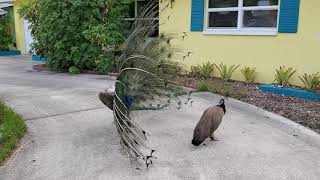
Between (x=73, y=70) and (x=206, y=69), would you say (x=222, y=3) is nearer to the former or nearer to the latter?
(x=206, y=69)

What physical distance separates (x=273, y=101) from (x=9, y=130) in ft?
14.6

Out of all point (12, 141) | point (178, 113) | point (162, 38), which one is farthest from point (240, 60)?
point (12, 141)

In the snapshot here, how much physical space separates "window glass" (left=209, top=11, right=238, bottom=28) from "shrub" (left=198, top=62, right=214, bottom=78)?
99 cm

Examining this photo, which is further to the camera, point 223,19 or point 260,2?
point 223,19

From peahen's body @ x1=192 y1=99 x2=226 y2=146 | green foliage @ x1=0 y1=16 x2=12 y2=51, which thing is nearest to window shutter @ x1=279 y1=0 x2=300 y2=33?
peahen's body @ x1=192 y1=99 x2=226 y2=146

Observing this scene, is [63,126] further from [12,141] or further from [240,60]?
[240,60]

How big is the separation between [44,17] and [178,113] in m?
6.36

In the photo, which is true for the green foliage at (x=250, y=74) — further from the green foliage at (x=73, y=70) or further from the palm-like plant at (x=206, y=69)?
the green foliage at (x=73, y=70)

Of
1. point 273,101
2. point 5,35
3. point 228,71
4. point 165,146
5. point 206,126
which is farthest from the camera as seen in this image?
point 5,35

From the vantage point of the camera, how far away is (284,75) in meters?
7.06

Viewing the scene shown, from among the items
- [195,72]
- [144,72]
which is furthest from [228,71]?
[144,72]

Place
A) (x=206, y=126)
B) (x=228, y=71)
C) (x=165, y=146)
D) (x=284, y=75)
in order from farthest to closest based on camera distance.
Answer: (x=228, y=71) < (x=284, y=75) < (x=165, y=146) < (x=206, y=126)

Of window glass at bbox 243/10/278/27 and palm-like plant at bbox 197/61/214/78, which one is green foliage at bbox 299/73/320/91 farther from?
palm-like plant at bbox 197/61/214/78

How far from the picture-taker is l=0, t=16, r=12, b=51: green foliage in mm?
15131
